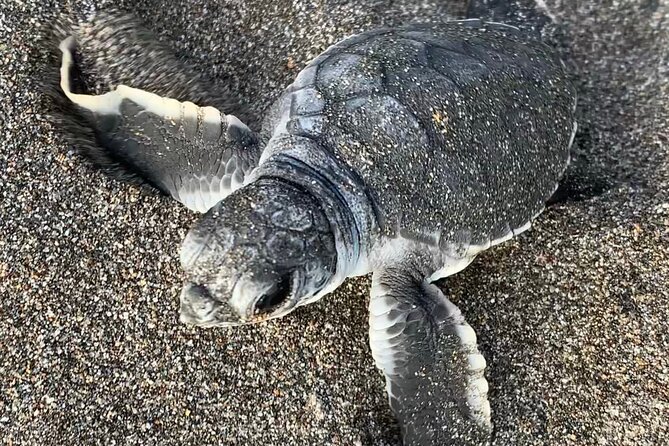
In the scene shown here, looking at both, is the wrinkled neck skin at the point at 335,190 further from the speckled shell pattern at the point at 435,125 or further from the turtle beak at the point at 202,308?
the turtle beak at the point at 202,308

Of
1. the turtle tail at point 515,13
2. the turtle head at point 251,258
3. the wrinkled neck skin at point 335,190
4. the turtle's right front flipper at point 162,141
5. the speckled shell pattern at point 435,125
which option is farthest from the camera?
the turtle tail at point 515,13

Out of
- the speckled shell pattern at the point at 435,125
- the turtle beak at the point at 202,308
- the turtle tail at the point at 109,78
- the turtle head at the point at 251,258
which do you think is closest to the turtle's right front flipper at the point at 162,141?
the turtle tail at the point at 109,78

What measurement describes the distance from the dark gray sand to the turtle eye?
0.42m

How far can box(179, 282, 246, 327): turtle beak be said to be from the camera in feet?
3.46

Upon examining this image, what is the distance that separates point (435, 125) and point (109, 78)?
3.29ft

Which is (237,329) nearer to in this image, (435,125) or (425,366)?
(425,366)

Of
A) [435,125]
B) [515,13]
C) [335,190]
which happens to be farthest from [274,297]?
[515,13]

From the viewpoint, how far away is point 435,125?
143 cm

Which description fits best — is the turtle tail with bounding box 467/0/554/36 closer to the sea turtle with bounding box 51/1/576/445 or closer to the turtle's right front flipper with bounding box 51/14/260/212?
the sea turtle with bounding box 51/1/576/445

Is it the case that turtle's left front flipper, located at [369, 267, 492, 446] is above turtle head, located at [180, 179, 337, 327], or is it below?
below

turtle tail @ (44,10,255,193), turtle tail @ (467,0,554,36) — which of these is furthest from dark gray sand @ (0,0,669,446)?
turtle tail @ (467,0,554,36)

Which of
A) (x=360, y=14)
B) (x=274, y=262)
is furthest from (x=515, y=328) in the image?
(x=360, y=14)

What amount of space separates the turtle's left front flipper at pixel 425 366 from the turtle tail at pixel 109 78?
0.74 metres

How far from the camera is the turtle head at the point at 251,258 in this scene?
1054 mm
